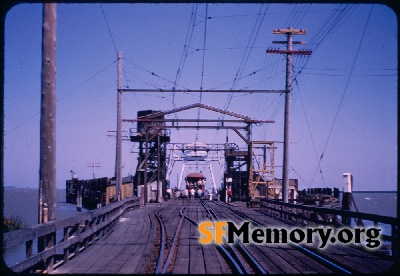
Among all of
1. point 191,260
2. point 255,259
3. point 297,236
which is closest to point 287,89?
point 297,236

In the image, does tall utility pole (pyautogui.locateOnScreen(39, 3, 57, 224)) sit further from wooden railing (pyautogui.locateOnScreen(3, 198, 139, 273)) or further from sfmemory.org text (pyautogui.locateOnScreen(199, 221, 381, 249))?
sfmemory.org text (pyautogui.locateOnScreen(199, 221, 381, 249))

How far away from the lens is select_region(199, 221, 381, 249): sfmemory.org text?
13031 mm

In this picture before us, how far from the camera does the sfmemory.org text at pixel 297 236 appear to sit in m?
13.0

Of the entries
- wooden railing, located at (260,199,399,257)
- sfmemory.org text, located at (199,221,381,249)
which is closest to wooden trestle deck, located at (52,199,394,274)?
sfmemory.org text, located at (199,221,381,249)

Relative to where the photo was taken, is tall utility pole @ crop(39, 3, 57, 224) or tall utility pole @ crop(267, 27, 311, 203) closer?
tall utility pole @ crop(39, 3, 57, 224)

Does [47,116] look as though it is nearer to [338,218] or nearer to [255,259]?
[255,259]

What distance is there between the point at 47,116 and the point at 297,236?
10286 mm

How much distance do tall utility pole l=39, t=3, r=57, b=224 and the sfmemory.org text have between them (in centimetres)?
607

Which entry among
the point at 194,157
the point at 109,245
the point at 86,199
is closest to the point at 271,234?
the point at 109,245

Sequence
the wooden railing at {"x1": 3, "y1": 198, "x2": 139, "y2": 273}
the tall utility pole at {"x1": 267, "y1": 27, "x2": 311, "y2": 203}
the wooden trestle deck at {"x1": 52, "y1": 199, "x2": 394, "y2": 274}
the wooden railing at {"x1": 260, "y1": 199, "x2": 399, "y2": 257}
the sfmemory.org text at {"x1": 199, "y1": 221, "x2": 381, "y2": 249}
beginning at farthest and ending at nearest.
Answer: the tall utility pole at {"x1": 267, "y1": 27, "x2": 311, "y2": 203}, the sfmemory.org text at {"x1": 199, "y1": 221, "x2": 381, "y2": 249}, the wooden railing at {"x1": 260, "y1": 199, "x2": 399, "y2": 257}, the wooden trestle deck at {"x1": 52, "y1": 199, "x2": 394, "y2": 274}, the wooden railing at {"x1": 3, "y1": 198, "x2": 139, "y2": 273}

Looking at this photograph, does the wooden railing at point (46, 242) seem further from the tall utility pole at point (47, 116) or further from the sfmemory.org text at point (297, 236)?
the sfmemory.org text at point (297, 236)

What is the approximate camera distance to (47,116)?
9008 mm

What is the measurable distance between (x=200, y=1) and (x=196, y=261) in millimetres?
6648

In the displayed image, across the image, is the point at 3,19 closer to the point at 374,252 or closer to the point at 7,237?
the point at 7,237
